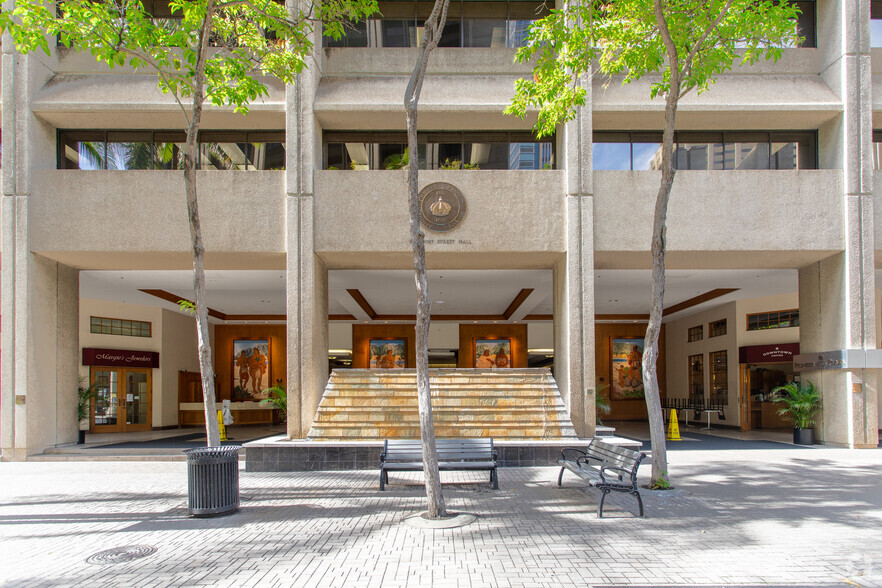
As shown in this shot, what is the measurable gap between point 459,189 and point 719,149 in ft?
21.5

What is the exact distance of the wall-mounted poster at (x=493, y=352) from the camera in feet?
98.7

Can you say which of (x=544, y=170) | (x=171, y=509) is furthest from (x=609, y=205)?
(x=171, y=509)

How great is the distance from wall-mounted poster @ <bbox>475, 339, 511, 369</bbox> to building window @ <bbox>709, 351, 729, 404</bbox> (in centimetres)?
862

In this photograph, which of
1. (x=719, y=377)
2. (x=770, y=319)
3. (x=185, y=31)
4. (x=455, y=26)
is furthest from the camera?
(x=719, y=377)

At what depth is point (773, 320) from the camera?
2266 cm

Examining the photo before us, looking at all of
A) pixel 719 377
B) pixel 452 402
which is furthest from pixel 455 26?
pixel 719 377

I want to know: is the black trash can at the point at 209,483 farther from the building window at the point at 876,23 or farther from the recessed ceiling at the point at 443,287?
the building window at the point at 876,23

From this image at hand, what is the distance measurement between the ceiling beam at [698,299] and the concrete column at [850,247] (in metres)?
5.59

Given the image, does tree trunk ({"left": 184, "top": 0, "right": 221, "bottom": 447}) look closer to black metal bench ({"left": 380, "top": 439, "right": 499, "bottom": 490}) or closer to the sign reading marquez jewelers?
black metal bench ({"left": 380, "top": 439, "right": 499, "bottom": 490})

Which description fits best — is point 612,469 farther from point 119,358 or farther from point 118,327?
point 118,327

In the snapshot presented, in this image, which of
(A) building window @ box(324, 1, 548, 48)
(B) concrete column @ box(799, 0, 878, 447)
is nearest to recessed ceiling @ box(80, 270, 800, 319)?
(B) concrete column @ box(799, 0, 878, 447)

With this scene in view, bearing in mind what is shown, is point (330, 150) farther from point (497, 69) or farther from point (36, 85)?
point (36, 85)

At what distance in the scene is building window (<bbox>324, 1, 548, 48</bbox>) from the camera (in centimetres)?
1655

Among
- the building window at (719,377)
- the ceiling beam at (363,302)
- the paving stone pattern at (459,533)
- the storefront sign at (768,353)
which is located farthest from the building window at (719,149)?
the building window at (719,377)
